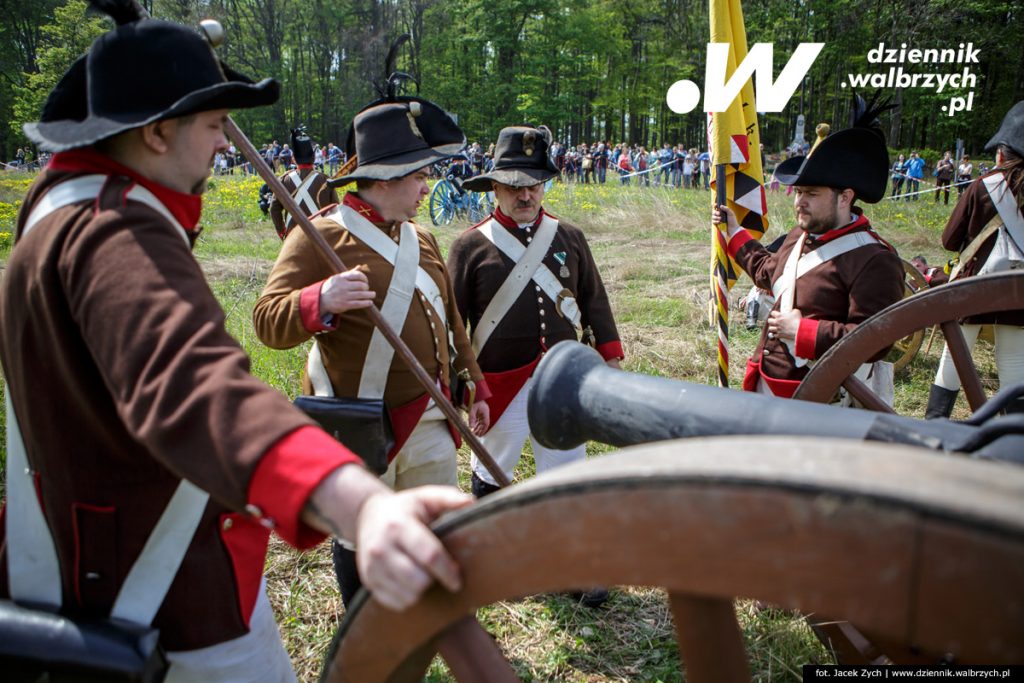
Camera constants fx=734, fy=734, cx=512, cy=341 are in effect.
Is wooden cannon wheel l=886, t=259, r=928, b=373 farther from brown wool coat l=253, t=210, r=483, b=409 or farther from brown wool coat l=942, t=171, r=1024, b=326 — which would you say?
brown wool coat l=253, t=210, r=483, b=409

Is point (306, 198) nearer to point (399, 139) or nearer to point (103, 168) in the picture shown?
point (399, 139)

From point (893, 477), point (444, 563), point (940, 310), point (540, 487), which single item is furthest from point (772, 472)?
point (940, 310)

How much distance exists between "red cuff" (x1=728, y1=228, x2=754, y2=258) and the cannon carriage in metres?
2.83

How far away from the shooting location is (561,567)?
85 centimetres

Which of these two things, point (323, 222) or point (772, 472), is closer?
point (772, 472)

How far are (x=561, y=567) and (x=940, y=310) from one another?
5.70 ft

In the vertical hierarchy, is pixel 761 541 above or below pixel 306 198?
above

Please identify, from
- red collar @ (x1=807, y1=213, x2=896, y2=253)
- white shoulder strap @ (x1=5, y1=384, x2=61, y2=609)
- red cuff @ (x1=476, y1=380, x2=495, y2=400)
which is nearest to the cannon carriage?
white shoulder strap @ (x1=5, y1=384, x2=61, y2=609)

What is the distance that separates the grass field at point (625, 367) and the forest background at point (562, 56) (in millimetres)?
21638

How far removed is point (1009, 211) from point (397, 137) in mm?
3577

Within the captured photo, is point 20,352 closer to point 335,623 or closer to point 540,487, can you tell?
point 540,487

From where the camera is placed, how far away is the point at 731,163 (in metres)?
4.35

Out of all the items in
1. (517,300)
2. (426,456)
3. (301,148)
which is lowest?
(426,456)

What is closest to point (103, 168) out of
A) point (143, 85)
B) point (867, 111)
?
point (143, 85)
